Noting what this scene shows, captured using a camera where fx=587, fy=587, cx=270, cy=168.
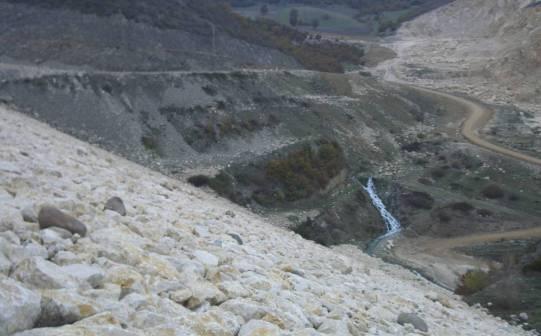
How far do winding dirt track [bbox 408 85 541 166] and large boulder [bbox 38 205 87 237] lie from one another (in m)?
46.5

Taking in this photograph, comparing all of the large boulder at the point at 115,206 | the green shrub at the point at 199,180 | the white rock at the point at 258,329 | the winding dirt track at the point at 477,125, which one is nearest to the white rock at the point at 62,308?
the white rock at the point at 258,329

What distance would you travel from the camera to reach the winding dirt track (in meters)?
49.9

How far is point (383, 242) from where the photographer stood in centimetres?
3703

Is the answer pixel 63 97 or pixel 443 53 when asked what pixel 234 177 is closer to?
pixel 63 97

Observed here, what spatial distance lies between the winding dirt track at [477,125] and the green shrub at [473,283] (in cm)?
2397

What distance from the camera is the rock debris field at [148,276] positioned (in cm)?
575

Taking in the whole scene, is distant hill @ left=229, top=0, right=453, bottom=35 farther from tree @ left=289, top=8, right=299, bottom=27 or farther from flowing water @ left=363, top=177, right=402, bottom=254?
flowing water @ left=363, top=177, right=402, bottom=254

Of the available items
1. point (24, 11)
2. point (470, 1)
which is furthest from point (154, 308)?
point (470, 1)

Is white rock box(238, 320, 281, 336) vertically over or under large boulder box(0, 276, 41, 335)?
under

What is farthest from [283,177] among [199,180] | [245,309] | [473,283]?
[245,309]

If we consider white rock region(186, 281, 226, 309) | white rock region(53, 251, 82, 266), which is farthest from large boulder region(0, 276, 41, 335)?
white rock region(186, 281, 226, 309)

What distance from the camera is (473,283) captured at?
83.3 ft

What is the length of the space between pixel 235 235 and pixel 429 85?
240ft

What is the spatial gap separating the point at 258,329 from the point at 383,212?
3722cm
